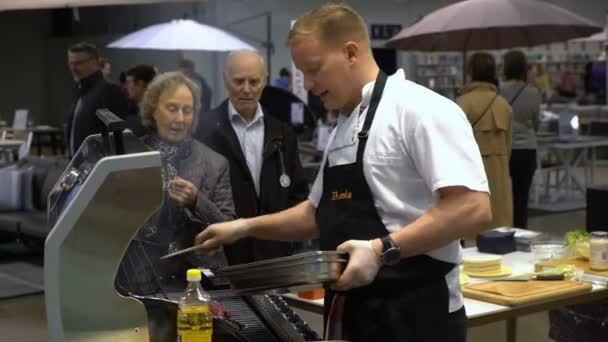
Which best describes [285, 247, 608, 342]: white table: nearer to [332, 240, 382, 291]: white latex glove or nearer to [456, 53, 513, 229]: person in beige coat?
[332, 240, 382, 291]: white latex glove

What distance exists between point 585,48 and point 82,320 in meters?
20.1

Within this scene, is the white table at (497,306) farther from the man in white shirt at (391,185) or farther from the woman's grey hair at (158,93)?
the woman's grey hair at (158,93)

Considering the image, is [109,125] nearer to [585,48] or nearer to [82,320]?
[82,320]

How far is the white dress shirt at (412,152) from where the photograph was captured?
6.63 feet

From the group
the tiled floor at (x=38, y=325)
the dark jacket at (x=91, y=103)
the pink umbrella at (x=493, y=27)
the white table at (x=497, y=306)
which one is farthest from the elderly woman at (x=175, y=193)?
the pink umbrella at (x=493, y=27)

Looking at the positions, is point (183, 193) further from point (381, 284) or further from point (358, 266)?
point (358, 266)

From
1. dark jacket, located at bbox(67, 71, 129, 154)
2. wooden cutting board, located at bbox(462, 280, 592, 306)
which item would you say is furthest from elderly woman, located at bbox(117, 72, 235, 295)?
dark jacket, located at bbox(67, 71, 129, 154)

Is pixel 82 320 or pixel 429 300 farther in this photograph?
pixel 429 300

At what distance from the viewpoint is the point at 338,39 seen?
2.13 metres

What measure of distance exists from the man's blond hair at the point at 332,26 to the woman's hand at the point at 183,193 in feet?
3.10

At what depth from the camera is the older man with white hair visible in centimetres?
381

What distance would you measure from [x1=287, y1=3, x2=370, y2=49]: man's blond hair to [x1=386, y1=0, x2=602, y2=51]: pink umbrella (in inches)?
191

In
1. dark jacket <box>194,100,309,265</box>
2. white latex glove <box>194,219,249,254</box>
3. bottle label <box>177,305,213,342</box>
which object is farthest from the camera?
dark jacket <box>194,100,309,265</box>

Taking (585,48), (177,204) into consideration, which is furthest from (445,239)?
(585,48)
